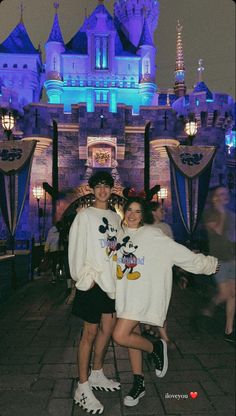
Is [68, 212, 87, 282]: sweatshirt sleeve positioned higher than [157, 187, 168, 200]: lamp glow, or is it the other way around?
[157, 187, 168, 200]: lamp glow

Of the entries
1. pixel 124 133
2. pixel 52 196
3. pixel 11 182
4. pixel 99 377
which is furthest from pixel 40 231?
pixel 99 377

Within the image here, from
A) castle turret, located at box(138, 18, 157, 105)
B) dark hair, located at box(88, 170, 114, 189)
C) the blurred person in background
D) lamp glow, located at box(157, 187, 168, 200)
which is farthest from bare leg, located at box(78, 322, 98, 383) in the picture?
castle turret, located at box(138, 18, 157, 105)

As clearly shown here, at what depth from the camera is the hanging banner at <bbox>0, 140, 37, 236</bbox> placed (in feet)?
29.3

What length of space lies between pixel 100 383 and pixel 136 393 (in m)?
0.46

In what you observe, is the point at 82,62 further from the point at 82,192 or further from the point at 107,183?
the point at 107,183

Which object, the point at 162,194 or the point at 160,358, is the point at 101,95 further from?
the point at 160,358

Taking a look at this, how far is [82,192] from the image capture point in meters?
19.3

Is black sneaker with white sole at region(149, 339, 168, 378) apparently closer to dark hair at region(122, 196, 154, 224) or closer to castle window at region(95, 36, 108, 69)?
dark hair at region(122, 196, 154, 224)

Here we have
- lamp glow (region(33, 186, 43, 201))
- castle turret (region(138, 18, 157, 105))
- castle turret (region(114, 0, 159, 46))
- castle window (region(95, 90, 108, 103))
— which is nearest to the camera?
lamp glow (region(33, 186, 43, 201))

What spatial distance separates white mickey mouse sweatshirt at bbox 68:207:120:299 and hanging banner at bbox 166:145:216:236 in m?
6.76

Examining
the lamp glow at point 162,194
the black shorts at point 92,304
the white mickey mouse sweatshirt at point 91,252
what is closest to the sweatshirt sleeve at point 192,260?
the white mickey mouse sweatshirt at point 91,252

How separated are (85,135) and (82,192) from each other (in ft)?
9.37

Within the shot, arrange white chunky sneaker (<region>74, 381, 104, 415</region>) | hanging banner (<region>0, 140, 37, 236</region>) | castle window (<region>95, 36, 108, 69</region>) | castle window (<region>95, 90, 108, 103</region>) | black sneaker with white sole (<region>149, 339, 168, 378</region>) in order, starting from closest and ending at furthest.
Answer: white chunky sneaker (<region>74, 381, 104, 415</region>) < black sneaker with white sole (<region>149, 339, 168, 378</region>) < hanging banner (<region>0, 140, 37, 236</region>) < castle window (<region>95, 90, 108, 103</region>) < castle window (<region>95, 36, 108, 69</region>)

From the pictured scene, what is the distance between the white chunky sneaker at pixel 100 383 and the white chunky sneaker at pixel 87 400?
12.0 inches
